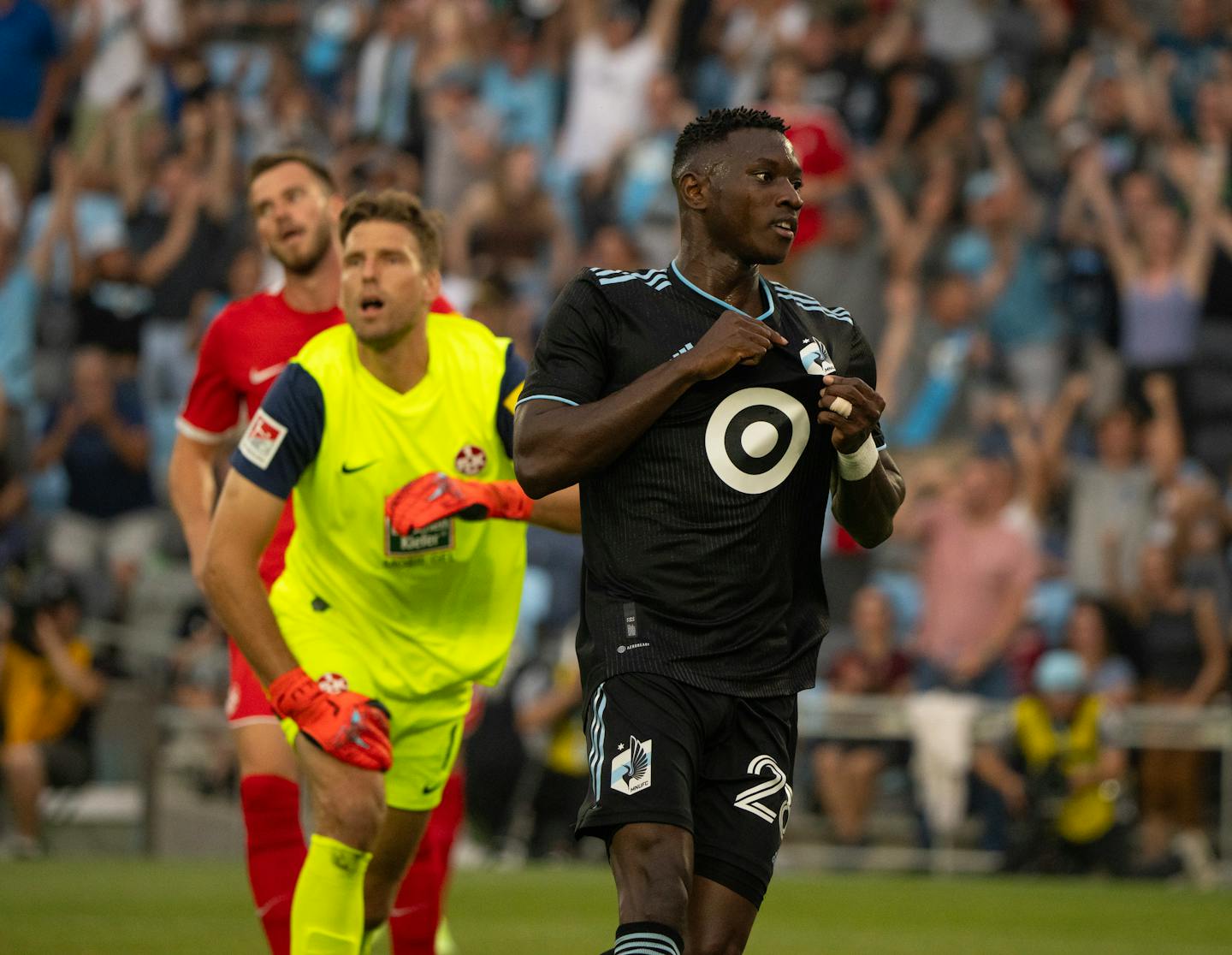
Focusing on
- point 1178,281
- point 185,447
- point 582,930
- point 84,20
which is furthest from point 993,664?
point 84,20

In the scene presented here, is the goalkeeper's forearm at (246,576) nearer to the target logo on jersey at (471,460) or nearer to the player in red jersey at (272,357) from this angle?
the target logo on jersey at (471,460)

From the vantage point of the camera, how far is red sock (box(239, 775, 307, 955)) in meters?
6.60

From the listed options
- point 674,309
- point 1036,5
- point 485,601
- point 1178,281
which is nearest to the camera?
point 674,309

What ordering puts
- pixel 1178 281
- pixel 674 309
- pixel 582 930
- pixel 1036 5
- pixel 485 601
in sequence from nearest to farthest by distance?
pixel 674 309, pixel 485 601, pixel 582 930, pixel 1178 281, pixel 1036 5

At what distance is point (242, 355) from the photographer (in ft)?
23.8

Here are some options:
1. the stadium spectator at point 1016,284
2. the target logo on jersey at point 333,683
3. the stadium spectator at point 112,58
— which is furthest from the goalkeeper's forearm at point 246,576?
the stadium spectator at point 112,58

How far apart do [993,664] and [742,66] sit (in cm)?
602

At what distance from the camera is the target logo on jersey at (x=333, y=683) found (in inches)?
240

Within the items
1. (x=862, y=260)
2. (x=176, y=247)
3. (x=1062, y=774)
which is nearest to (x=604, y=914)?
(x=1062, y=774)

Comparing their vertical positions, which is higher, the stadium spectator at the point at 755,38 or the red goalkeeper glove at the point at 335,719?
the stadium spectator at the point at 755,38

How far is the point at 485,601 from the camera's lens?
21.6ft

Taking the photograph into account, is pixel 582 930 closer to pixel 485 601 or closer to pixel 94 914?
pixel 94 914

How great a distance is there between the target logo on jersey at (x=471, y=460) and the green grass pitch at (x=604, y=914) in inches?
153

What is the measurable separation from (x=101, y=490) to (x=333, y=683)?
11.7 m
